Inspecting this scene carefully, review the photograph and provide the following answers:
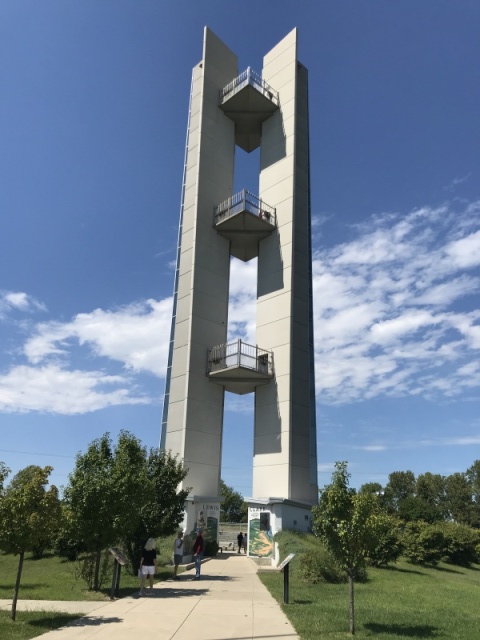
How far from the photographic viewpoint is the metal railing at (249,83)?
1313 inches

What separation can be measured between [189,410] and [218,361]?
11.2ft

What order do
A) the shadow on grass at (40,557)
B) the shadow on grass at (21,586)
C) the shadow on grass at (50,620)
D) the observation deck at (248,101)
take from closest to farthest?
the shadow on grass at (50,620) < the shadow on grass at (21,586) < the shadow on grass at (40,557) < the observation deck at (248,101)

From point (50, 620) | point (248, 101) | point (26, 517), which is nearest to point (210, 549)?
point (50, 620)

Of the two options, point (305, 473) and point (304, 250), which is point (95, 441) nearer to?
point (305, 473)

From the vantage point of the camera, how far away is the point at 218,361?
97.1 ft

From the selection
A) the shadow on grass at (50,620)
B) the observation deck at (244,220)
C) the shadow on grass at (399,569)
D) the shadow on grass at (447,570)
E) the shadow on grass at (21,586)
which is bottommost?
the shadow on grass at (447,570)

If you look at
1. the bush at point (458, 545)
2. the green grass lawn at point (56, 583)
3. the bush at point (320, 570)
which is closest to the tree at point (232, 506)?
the bush at point (458, 545)

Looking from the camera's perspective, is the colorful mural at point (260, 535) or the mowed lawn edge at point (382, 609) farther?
the colorful mural at point (260, 535)

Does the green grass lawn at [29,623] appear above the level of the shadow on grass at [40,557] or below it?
above

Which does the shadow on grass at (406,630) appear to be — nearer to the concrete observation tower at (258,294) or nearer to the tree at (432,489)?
the concrete observation tower at (258,294)

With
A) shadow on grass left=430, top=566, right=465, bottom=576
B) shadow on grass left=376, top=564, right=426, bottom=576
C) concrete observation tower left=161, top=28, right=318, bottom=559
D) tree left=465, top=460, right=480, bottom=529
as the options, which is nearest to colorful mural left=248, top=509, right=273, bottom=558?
concrete observation tower left=161, top=28, right=318, bottom=559

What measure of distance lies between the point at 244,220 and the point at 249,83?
952 cm

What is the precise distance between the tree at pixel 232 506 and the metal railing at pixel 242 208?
53.1 meters

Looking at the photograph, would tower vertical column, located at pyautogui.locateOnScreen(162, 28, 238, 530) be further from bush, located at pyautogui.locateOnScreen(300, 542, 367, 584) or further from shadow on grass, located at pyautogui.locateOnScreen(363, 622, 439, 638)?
shadow on grass, located at pyautogui.locateOnScreen(363, 622, 439, 638)
